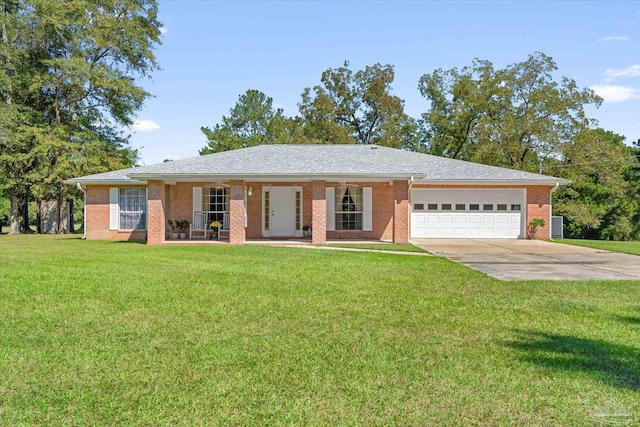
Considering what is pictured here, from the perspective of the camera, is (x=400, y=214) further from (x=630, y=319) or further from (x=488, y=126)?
(x=488, y=126)

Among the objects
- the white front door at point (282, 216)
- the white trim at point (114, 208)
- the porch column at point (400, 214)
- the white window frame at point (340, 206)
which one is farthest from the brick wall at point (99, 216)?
the porch column at point (400, 214)

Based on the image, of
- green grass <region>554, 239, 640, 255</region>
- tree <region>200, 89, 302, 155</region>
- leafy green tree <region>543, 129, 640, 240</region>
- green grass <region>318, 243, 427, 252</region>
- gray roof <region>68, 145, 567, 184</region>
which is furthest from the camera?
tree <region>200, 89, 302, 155</region>

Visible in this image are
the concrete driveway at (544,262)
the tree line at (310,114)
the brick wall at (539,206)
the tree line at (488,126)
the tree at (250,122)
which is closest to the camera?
the concrete driveway at (544,262)

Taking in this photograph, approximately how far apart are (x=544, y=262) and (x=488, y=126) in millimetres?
22570

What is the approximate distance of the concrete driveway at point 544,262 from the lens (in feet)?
32.6

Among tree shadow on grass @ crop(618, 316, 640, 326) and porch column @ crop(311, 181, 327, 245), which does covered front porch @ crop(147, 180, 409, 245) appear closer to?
porch column @ crop(311, 181, 327, 245)

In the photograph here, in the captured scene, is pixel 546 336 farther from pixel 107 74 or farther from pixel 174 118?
pixel 107 74

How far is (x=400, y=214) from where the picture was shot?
17.5 meters

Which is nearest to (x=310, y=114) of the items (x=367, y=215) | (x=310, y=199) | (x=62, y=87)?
(x=62, y=87)

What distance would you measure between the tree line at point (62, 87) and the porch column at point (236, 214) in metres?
14.8

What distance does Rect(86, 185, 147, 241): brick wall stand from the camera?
20.8 m

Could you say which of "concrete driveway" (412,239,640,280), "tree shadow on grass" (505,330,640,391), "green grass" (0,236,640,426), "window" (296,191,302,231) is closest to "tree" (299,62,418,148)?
"window" (296,191,302,231)

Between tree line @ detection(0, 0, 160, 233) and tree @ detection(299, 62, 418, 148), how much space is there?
1337cm

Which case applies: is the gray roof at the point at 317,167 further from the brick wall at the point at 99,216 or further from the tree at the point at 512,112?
the tree at the point at 512,112
